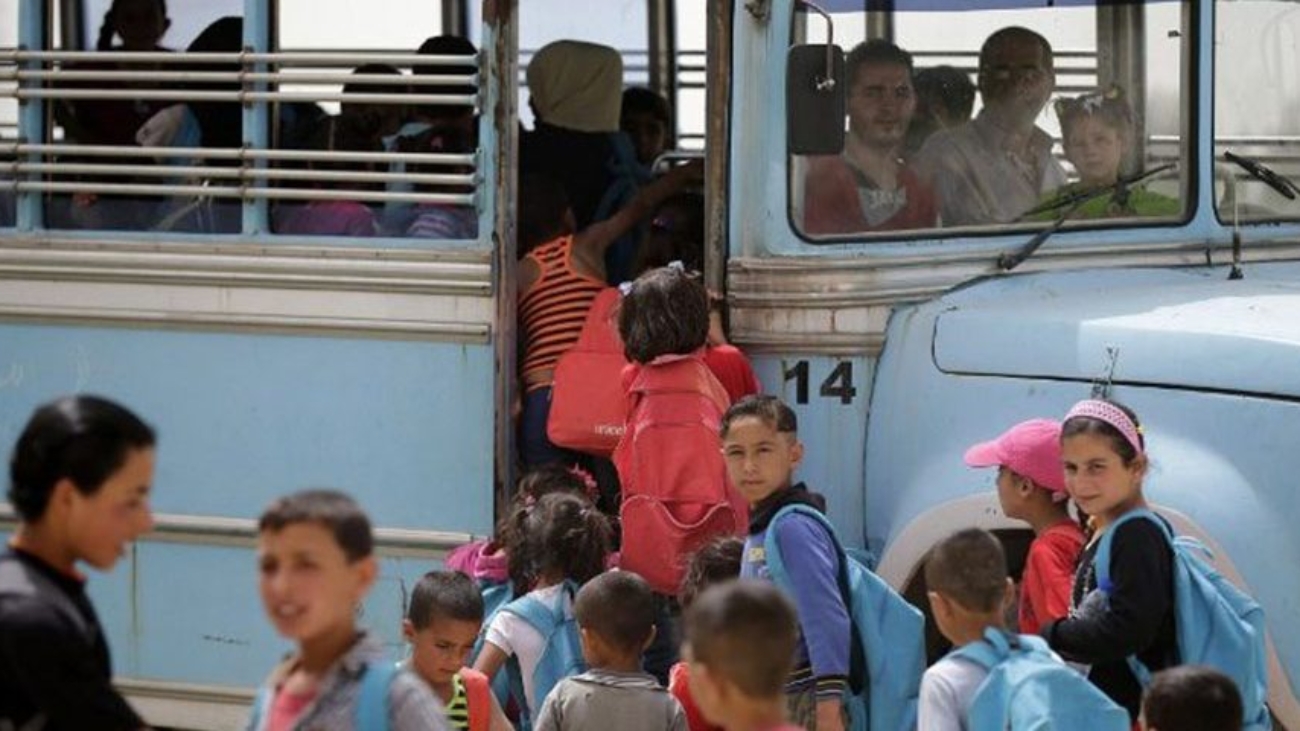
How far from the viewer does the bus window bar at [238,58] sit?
7.38m

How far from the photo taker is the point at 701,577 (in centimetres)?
643

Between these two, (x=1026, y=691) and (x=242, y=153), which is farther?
(x=242, y=153)

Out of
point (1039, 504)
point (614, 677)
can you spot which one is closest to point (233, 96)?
point (614, 677)

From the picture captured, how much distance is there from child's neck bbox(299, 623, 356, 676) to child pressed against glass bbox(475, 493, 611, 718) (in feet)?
7.49

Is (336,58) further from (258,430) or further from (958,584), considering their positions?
(958,584)

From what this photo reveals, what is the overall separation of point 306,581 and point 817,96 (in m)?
2.85

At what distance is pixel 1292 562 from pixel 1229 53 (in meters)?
1.58

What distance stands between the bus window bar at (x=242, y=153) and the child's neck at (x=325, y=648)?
3.05 meters

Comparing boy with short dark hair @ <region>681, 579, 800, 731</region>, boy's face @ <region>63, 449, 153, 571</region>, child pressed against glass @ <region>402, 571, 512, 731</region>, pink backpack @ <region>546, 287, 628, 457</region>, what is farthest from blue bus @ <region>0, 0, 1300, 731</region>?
boy's face @ <region>63, 449, 153, 571</region>

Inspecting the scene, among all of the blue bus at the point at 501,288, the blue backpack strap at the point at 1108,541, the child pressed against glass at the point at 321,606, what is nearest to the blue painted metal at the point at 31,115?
the blue bus at the point at 501,288

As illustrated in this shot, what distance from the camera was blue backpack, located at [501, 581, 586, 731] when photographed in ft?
21.8

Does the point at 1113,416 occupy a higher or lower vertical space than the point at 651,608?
higher

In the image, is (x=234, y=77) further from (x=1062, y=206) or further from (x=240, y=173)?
(x=1062, y=206)

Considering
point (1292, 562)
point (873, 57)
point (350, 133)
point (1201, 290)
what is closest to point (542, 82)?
point (350, 133)
